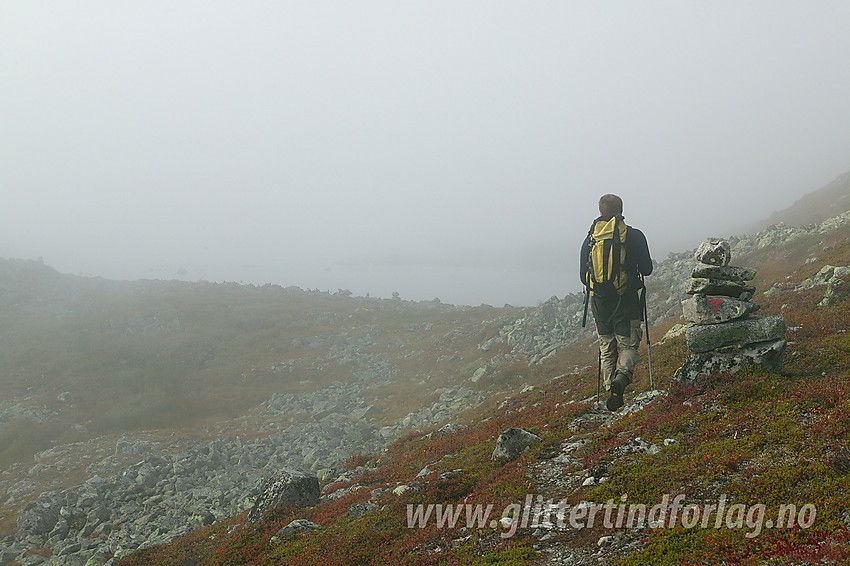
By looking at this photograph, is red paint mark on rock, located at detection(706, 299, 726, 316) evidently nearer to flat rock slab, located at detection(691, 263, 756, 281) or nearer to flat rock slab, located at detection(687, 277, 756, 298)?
flat rock slab, located at detection(687, 277, 756, 298)

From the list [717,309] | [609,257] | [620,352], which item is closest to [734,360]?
[717,309]

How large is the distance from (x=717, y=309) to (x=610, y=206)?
3433 millimetres

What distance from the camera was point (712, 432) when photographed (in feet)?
26.6

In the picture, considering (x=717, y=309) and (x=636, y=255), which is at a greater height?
(x=636, y=255)

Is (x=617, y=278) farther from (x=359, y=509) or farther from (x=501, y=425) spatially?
(x=359, y=509)

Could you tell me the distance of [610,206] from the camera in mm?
10266

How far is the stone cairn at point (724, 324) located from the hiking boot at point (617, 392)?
52.2 inches

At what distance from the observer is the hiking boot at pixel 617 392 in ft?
35.5

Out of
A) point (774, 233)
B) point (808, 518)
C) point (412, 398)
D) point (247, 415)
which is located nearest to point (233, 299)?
point (247, 415)

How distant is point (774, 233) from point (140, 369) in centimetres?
6639

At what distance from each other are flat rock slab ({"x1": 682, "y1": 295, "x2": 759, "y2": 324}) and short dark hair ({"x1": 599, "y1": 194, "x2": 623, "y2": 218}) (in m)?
2.89

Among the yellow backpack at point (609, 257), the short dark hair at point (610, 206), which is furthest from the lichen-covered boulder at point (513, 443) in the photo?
the short dark hair at point (610, 206)

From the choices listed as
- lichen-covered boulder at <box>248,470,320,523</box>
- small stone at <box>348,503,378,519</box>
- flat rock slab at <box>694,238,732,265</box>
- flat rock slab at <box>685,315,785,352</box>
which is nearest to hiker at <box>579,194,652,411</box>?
flat rock slab at <box>685,315,785,352</box>

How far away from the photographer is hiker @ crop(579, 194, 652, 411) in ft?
32.9
